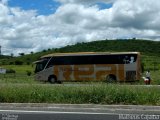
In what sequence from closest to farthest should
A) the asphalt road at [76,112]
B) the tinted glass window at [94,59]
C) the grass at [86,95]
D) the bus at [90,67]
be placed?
the asphalt road at [76,112]
the grass at [86,95]
the bus at [90,67]
the tinted glass window at [94,59]

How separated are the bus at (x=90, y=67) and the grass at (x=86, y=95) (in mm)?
24897

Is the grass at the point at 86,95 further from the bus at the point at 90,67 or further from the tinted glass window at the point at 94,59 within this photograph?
the tinted glass window at the point at 94,59

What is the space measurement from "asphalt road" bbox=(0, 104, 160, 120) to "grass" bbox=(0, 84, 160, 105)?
2.54 feet

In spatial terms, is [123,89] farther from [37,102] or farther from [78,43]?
[78,43]

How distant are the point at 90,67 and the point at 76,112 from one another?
30613mm

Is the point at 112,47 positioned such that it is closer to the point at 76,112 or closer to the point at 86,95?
the point at 86,95

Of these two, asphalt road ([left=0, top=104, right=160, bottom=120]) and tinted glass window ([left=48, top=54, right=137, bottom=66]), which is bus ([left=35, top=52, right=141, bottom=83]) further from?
asphalt road ([left=0, top=104, right=160, bottom=120])

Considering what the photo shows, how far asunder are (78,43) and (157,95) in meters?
128

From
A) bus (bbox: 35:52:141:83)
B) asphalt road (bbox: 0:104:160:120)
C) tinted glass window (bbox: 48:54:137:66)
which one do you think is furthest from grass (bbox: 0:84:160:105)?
tinted glass window (bbox: 48:54:137:66)

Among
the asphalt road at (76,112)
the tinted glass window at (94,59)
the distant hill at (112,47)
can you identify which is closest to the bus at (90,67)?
the tinted glass window at (94,59)

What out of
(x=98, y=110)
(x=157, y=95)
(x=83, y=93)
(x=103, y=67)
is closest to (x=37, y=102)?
(x=83, y=93)

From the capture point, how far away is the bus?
4231 centimetres

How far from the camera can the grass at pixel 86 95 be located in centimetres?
1475

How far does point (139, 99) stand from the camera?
14.6 metres
